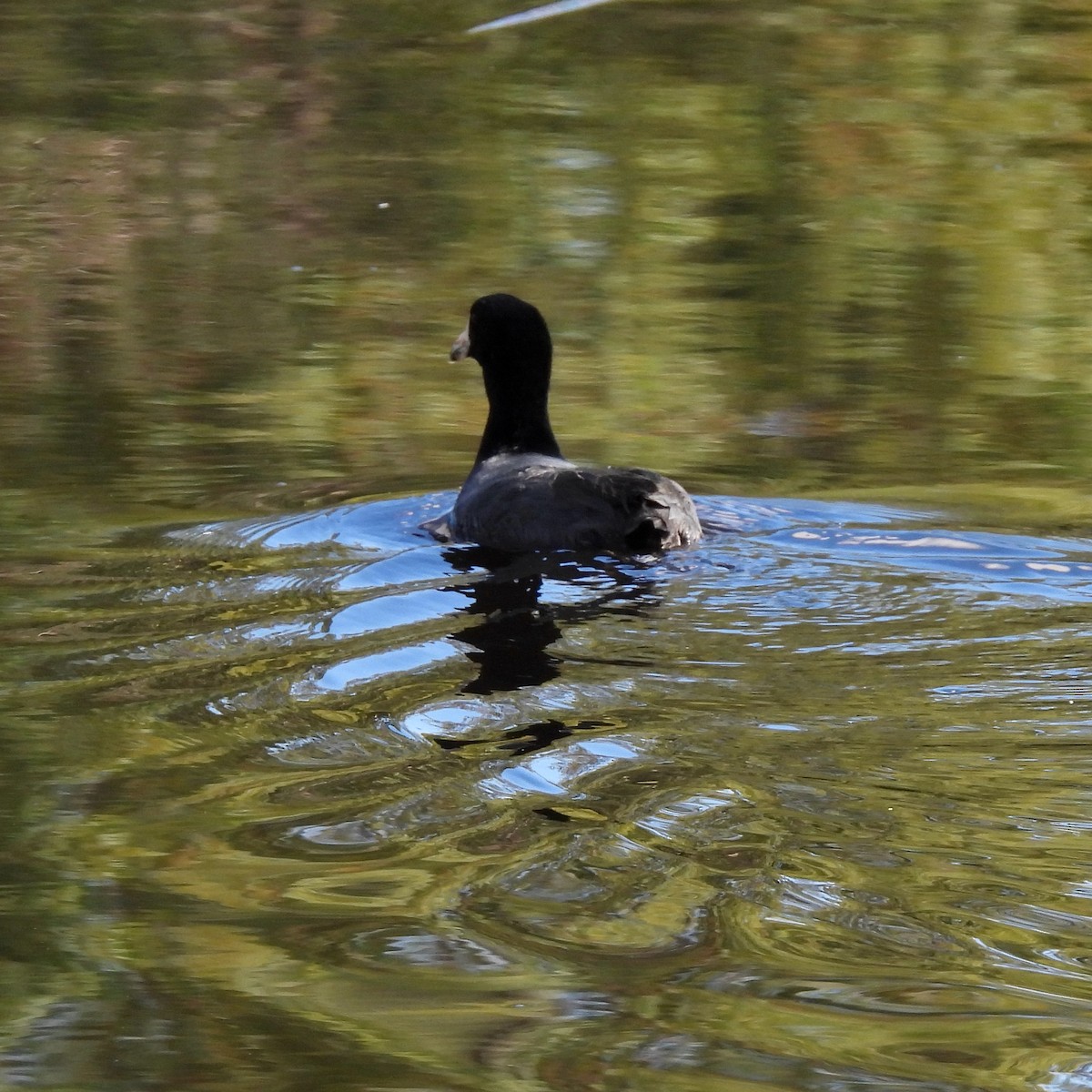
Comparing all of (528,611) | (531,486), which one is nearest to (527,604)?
(528,611)

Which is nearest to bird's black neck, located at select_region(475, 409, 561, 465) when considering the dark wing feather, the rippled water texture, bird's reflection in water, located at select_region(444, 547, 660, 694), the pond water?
the pond water

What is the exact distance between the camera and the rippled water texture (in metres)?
3.45

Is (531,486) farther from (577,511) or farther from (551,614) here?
(551,614)

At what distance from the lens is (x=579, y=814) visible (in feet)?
14.0

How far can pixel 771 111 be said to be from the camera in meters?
14.4

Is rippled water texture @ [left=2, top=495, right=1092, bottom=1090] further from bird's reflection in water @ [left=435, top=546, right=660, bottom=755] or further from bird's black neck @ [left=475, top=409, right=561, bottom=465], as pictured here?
bird's black neck @ [left=475, top=409, right=561, bottom=465]

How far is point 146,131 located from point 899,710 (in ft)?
33.0

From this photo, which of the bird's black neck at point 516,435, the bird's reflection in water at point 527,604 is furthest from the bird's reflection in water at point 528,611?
the bird's black neck at point 516,435

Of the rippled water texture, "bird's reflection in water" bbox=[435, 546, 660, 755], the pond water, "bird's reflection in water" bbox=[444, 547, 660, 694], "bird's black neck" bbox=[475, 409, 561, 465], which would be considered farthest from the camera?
"bird's black neck" bbox=[475, 409, 561, 465]

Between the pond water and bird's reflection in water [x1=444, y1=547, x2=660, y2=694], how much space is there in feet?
0.09

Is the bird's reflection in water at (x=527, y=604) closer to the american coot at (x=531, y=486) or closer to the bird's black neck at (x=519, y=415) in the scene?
the american coot at (x=531, y=486)

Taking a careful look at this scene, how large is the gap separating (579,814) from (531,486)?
2.81 metres

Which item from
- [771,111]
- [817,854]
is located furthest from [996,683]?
[771,111]

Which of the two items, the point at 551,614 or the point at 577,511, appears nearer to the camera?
the point at 551,614
